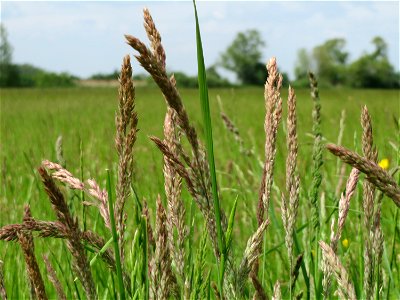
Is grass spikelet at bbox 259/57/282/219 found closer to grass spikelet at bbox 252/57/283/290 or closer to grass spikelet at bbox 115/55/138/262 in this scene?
grass spikelet at bbox 252/57/283/290

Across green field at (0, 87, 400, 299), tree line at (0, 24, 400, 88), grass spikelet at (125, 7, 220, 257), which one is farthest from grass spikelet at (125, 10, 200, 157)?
tree line at (0, 24, 400, 88)

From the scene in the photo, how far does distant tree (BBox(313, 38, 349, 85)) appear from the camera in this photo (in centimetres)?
7719

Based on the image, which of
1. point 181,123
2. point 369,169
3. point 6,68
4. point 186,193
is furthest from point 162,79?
point 6,68

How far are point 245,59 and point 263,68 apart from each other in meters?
3.72

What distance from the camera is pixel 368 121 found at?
92 centimetres

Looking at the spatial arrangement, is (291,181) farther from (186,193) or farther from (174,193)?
(186,193)

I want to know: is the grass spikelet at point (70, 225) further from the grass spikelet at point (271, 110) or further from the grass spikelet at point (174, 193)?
the grass spikelet at point (271, 110)

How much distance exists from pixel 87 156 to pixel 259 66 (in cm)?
7765

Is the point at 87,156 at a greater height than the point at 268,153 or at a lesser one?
lesser

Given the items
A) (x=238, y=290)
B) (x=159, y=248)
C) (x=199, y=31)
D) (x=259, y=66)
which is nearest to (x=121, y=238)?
(x=159, y=248)

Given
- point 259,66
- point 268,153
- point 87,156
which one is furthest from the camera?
point 259,66

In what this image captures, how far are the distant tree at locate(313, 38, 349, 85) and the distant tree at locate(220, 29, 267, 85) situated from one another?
7.50 metres

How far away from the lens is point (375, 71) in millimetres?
72625

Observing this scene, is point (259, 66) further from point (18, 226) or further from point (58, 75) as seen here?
point (18, 226)
